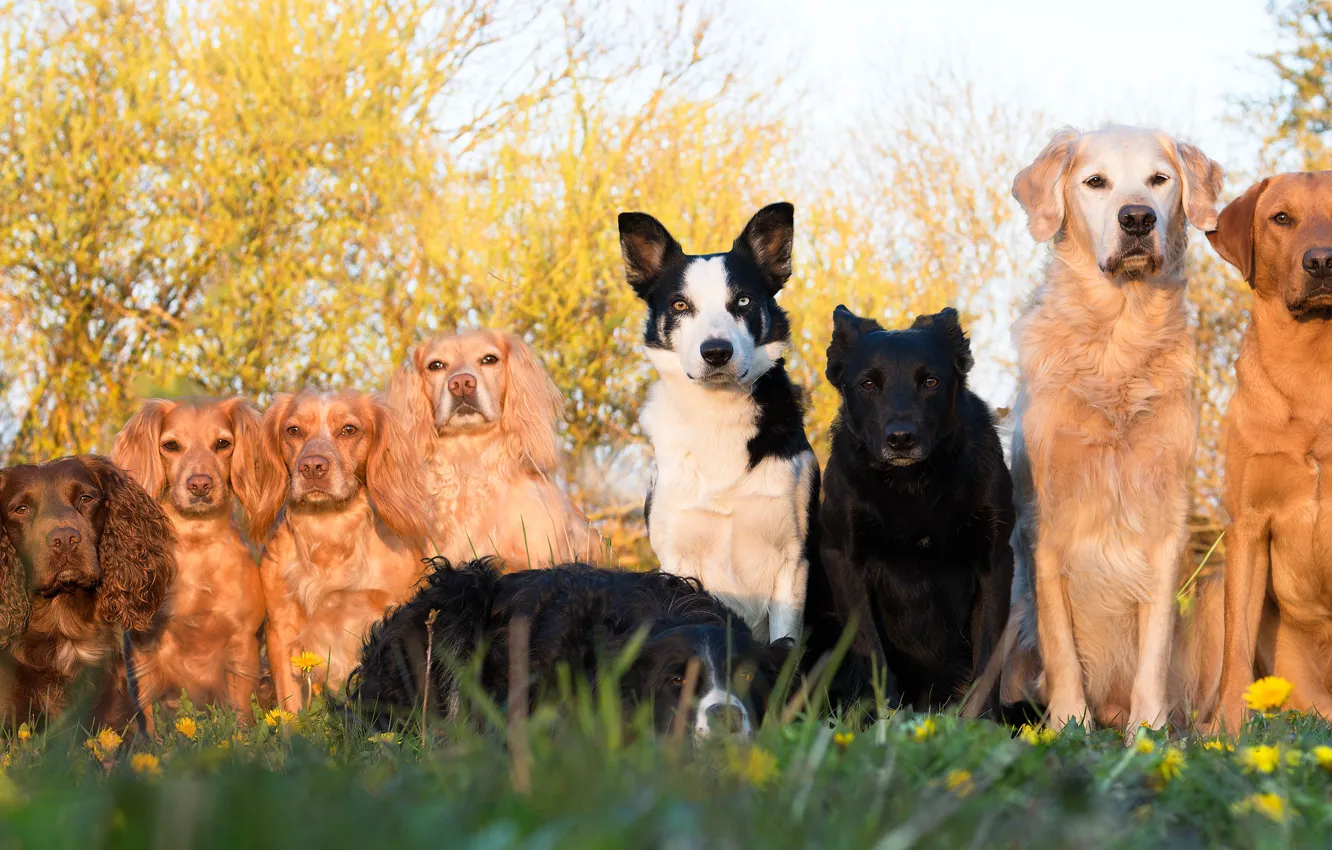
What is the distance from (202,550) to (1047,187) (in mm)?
3804

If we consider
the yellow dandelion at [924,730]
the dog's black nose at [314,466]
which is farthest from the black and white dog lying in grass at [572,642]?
the dog's black nose at [314,466]

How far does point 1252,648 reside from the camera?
4660 millimetres

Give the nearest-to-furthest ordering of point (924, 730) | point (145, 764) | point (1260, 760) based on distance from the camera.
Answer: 1. point (1260, 760)
2. point (924, 730)
3. point (145, 764)

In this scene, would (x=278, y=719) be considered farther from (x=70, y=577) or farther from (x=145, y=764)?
(x=70, y=577)

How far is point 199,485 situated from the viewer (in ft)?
18.1

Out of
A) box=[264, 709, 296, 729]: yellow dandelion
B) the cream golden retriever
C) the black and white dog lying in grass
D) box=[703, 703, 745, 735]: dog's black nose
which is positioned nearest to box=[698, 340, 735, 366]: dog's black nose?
the black and white dog lying in grass

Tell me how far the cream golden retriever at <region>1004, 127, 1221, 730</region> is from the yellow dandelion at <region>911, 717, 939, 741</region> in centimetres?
221

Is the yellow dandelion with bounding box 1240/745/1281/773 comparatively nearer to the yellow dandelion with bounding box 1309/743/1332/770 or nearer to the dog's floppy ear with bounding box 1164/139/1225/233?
the yellow dandelion with bounding box 1309/743/1332/770

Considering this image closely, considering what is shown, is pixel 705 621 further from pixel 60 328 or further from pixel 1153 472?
pixel 60 328

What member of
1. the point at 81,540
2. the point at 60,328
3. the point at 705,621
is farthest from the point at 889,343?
the point at 60,328

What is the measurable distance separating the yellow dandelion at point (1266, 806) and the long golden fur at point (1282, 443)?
2.62m

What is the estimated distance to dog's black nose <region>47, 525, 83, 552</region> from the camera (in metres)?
4.57

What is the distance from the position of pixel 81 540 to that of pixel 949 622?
10.2 ft

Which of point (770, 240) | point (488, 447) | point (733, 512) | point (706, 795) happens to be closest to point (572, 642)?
point (733, 512)
